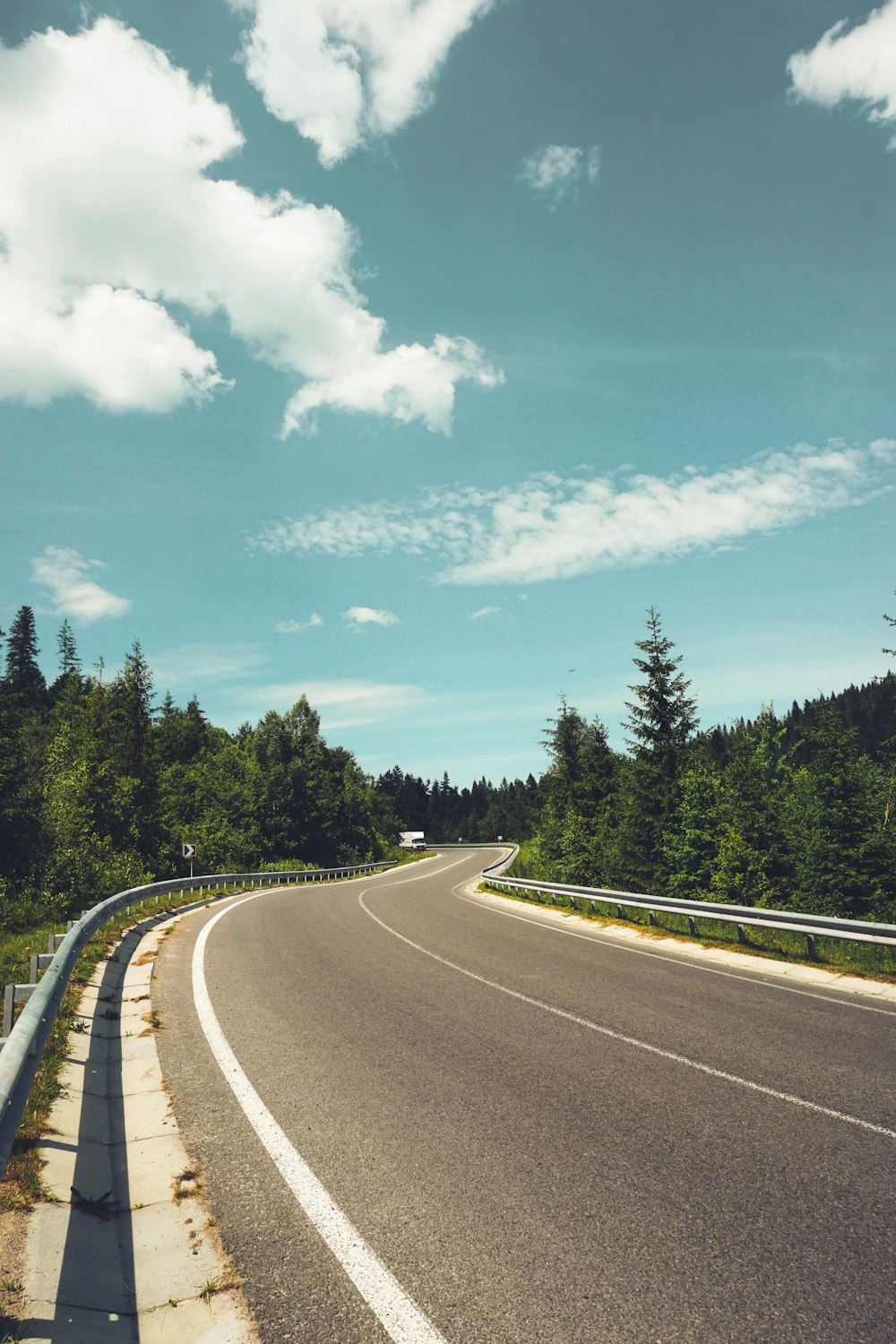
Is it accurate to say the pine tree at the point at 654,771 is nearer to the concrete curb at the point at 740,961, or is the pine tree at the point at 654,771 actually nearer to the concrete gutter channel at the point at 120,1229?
the concrete curb at the point at 740,961

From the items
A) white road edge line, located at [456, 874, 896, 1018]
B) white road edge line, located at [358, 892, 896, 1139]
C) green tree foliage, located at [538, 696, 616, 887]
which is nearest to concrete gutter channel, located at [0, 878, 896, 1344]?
white road edge line, located at [358, 892, 896, 1139]

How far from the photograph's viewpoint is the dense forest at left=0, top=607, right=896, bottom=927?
25.9 metres

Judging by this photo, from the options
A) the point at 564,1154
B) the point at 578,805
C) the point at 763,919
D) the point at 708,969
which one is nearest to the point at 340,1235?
the point at 564,1154

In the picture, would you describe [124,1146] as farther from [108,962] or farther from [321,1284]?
[108,962]

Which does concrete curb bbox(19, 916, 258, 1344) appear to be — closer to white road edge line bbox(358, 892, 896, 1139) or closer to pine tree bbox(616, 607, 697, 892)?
white road edge line bbox(358, 892, 896, 1139)

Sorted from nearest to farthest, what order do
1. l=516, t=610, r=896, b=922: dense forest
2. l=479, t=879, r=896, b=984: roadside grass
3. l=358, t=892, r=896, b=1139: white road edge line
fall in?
l=358, t=892, r=896, b=1139: white road edge line, l=479, t=879, r=896, b=984: roadside grass, l=516, t=610, r=896, b=922: dense forest

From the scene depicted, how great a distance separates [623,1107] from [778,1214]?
1619 mm

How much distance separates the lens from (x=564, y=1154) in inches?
182

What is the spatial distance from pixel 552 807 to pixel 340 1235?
146 ft

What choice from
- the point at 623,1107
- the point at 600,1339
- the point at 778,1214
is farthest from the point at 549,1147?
the point at 600,1339

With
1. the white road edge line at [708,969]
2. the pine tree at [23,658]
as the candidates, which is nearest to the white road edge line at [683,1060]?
the white road edge line at [708,969]

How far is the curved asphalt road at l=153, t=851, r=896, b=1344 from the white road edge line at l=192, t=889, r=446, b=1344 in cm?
6

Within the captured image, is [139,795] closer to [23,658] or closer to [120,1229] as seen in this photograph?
[120,1229]

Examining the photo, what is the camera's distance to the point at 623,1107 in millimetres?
5379
